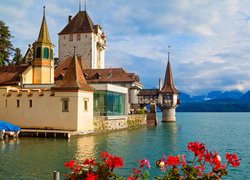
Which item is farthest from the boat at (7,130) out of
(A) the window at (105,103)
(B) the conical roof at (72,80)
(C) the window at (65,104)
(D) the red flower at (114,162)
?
(D) the red flower at (114,162)

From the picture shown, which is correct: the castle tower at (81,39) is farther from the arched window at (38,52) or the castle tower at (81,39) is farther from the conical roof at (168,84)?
the arched window at (38,52)

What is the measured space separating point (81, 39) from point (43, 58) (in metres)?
25.6

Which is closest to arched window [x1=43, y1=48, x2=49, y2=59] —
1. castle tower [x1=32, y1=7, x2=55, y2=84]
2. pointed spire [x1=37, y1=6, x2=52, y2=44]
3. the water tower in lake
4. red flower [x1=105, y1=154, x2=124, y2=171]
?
castle tower [x1=32, y1=7, x2=55, y2=84]

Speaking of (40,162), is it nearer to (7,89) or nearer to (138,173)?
(138,173)

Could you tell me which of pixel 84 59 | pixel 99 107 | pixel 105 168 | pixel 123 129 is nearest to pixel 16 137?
pixel 99 107

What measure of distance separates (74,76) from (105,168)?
2922cm

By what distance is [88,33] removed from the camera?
71.4m

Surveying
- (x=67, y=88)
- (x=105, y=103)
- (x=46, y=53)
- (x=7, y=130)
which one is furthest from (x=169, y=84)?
(x=7, y=130)

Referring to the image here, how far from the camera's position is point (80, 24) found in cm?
7250

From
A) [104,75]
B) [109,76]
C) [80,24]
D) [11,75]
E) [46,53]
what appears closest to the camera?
[46,53]

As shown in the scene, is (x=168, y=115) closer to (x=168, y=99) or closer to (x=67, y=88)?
(x=168, y=99)

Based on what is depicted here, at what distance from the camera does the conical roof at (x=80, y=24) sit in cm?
7194

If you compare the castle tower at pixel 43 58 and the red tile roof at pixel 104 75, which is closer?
the castle tower at pixel 43 58

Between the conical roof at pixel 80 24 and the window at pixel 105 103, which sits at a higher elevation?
the conical roof at pixel 80 24
